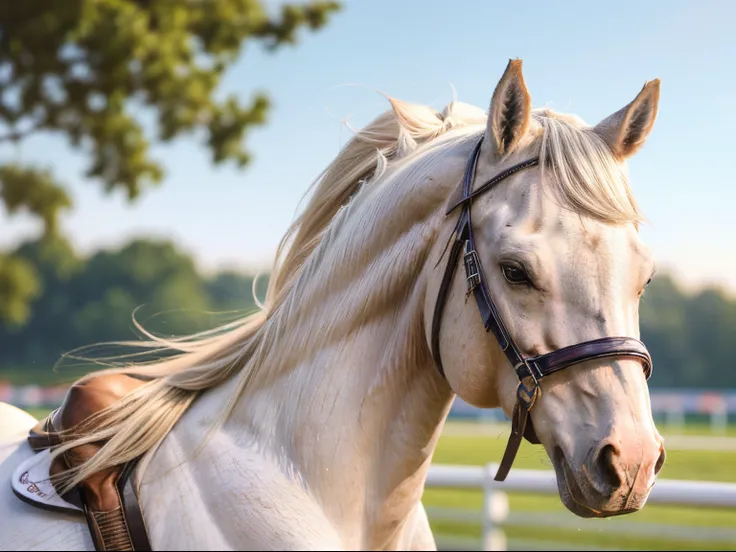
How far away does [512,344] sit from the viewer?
186 centimetres

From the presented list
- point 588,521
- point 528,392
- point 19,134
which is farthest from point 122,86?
point 528,392

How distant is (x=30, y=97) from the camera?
1580cm

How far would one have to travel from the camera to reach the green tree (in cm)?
1507

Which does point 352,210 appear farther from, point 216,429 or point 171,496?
point 171,496

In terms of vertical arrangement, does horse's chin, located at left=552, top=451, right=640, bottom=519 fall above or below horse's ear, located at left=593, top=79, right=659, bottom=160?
below

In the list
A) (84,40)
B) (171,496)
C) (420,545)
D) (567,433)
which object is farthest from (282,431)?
(84,40)

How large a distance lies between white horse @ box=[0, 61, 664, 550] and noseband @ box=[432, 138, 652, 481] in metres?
0.02

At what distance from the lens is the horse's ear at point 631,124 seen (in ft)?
6.73

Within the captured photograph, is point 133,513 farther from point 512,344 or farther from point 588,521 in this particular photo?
point 588,521

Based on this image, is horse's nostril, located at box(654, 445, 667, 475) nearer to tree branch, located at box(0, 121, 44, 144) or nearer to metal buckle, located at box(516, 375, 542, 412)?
metal buckle, located at box(516, 375, 542, 412)

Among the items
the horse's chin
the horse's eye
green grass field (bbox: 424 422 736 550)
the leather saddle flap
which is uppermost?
the horse's eye

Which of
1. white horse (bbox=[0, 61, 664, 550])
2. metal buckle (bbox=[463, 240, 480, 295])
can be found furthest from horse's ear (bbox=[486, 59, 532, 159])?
metal buckle (bbox=[463, 240, 480, 295])

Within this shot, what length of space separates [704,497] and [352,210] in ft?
9.66

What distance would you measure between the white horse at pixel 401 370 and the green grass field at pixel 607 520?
2.90 meters
